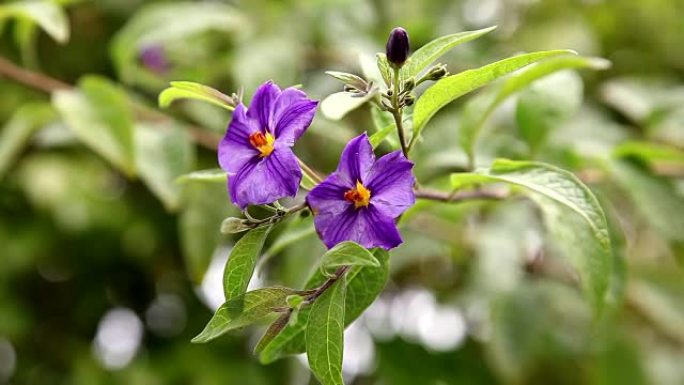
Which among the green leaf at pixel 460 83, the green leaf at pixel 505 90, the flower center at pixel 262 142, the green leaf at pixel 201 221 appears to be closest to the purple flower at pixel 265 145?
the flower center at pixel 262 142

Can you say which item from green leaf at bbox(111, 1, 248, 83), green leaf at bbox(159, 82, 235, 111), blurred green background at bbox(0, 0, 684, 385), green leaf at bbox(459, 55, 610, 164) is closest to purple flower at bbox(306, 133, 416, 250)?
green leaf at bbox(159, 82, 235, 111)

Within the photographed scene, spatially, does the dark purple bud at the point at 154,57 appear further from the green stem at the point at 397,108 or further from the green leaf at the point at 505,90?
the green stem at the point at 397,108

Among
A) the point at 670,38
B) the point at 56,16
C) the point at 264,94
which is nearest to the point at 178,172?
the point at 56,16

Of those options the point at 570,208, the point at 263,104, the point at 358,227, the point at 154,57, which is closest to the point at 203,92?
the point at 263,104

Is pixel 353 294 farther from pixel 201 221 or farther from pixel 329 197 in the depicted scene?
pixel 201 221

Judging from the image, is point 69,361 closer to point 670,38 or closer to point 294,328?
point 294,328
